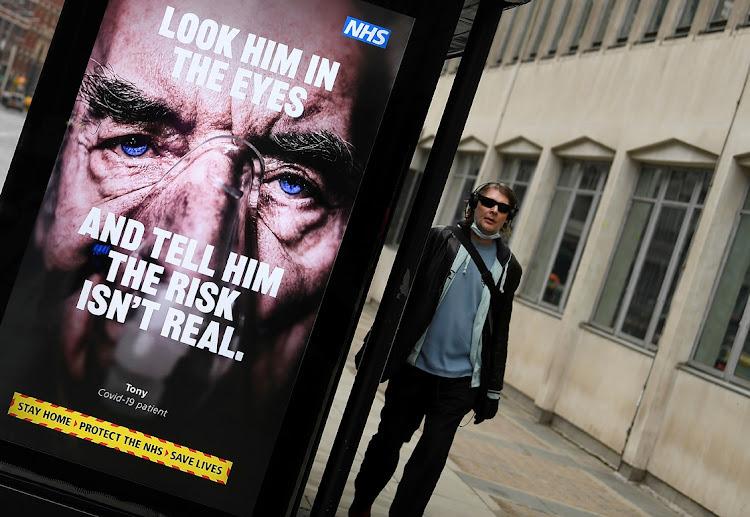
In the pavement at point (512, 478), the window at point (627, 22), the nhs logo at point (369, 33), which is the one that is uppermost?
the window at point (627, 22)

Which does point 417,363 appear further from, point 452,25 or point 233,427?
point 452,25

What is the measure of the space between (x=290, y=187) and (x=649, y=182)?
38.1 feet

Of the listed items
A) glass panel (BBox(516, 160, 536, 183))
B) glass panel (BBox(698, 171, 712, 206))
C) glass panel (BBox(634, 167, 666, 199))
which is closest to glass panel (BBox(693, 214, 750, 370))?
glass panel (BBox(698, 171, 712, 206))

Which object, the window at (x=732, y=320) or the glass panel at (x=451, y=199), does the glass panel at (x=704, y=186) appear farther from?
the glass panel at (x=451, y=199)

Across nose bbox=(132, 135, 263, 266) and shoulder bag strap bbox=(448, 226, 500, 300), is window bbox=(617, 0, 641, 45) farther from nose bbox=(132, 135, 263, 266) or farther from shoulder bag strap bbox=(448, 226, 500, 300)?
nose bbox=(132, 135, 263, 266)

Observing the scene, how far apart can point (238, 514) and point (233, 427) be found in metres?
0.36

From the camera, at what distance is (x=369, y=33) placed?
15.1 ft

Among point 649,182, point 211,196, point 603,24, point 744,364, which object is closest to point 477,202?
point 211,196

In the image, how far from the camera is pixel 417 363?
5.72 metres

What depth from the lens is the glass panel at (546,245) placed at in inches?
723

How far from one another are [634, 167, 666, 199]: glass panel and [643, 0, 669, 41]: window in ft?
6.63

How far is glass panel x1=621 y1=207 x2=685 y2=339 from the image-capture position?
1434 centimetres

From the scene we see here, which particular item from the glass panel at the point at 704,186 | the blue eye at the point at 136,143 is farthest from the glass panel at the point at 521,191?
the blue eye at the point at 136,143

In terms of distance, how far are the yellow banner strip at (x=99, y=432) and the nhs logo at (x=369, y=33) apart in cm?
176
